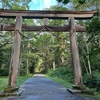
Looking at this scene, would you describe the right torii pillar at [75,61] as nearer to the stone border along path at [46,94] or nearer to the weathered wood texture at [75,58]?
the weathered wood texture at [75,58]

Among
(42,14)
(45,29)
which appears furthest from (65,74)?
(42,14)

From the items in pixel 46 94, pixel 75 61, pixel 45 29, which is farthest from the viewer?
pixel 45 29

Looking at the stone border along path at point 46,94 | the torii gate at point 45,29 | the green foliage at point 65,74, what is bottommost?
the stone border along path at point 46,94

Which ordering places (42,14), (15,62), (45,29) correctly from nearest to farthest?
(15,62) < (42,14) < (45,29)

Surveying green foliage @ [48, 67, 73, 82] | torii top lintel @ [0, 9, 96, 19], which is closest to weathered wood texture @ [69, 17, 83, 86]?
torii top lintel @ [0, 9, 96, 19]

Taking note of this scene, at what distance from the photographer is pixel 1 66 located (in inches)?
1320

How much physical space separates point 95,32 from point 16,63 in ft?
14.5

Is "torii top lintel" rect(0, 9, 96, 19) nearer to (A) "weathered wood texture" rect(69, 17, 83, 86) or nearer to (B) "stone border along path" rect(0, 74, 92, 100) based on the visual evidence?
(A) "weathered wood texture" rect(69, 17, 83, 86)

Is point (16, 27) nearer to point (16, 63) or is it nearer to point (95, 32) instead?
point (16, 63)

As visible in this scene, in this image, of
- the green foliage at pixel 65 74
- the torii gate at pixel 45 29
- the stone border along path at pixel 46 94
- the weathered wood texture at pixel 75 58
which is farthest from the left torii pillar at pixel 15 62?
the green foliage at pixel 65 74

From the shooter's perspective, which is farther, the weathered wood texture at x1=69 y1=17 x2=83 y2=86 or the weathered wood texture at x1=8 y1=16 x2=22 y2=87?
the weathered wood texture at x1=69 y1=17 x2=83 y2=86

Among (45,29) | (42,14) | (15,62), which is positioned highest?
(42,14)

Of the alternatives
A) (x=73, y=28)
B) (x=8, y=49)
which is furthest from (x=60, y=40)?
(x=73, y=28)

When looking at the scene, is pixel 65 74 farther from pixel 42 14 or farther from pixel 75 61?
pixel 42 14
